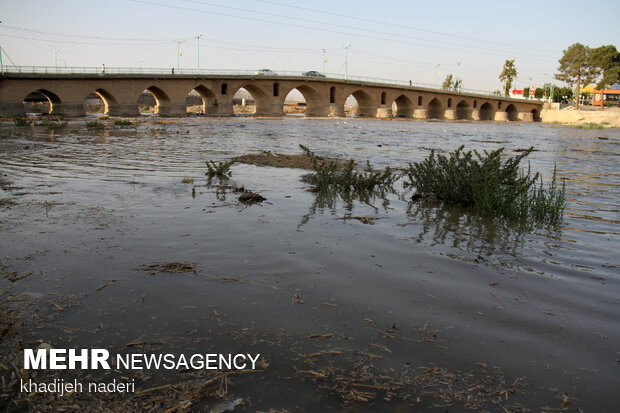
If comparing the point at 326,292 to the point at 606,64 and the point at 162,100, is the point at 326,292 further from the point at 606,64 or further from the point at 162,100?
the point at 606,64

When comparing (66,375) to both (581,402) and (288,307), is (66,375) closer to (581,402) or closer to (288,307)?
(288,307)

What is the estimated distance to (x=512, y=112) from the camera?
9612 cm

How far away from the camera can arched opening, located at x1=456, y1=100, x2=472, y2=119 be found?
91625 millimetres

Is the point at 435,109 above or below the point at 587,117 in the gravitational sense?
above

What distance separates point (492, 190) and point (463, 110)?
93.7 meters

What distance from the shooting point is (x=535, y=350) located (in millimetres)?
2512

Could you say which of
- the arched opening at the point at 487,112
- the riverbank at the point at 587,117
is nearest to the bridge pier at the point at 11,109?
the riverbank at the point at 587,117

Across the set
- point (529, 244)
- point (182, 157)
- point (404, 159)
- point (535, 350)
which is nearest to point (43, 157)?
point (182, 157)

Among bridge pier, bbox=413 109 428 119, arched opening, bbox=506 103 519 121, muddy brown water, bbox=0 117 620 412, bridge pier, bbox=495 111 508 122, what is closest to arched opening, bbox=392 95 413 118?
bridge pier, bbox=413 109 428 119

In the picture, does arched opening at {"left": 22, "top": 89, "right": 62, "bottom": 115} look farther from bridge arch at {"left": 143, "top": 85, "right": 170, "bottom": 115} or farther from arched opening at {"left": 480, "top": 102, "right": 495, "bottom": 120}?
arched opening at {"left": 480, "top": 102, "right": 495, "bottom": 120}

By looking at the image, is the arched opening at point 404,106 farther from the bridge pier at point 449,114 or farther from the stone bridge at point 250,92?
the bridge pier at point 449,114

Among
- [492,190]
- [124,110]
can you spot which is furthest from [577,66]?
[492,190]

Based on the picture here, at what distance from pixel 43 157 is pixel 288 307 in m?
10.3

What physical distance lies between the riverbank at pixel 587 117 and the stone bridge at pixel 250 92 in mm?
13260
